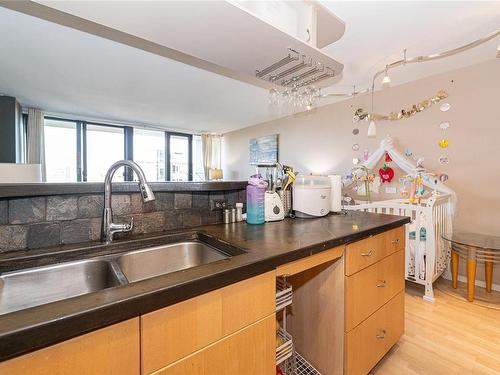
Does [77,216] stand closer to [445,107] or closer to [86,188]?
[86,188]

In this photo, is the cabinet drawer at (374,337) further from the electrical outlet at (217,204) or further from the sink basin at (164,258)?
the electrical outlet at (217,204)

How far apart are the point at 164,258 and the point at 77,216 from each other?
0.40 m

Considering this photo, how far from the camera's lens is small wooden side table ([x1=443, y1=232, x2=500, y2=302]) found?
2105mm

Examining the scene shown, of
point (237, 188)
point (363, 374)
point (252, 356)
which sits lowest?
point (363, 374)

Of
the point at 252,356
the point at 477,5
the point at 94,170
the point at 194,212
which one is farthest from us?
the point at 94,170

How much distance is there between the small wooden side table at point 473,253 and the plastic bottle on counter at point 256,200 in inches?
78.7

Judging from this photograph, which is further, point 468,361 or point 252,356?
point 468,361

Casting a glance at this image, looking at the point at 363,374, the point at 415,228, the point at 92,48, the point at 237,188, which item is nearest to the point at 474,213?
the point at 415,228

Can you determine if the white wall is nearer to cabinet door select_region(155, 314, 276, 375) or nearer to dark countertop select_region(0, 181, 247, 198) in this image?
dark countertop select_region(0, 181, 247, 198)

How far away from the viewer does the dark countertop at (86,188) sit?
2.87 ft

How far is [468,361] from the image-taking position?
4.95ft

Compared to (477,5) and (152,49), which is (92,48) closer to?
(152,49)

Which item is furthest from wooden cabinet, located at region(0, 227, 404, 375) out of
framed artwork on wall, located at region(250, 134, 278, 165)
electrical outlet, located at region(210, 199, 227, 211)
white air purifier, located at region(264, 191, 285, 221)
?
framed artwork on wall, located at region(250, 134, 278, 165)

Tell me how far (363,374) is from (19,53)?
148 inches
